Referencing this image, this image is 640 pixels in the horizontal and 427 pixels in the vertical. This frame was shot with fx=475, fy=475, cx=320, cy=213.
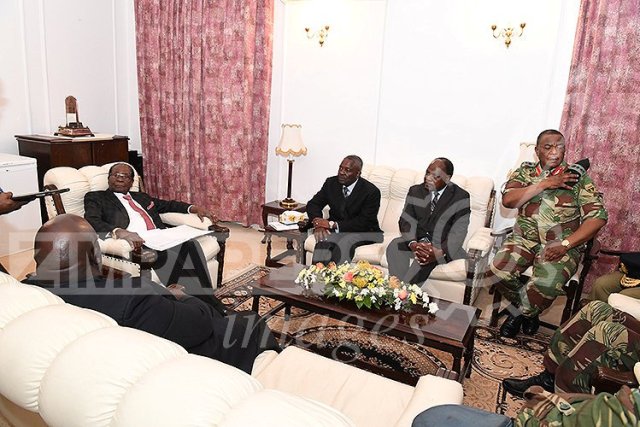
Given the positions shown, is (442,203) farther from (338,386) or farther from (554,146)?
(338,386)

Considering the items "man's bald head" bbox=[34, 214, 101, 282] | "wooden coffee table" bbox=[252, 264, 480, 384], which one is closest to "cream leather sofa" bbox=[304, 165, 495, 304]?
"wooden coffee table" bbox=[252, 264, 480, 384]

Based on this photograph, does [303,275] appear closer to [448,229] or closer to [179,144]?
[448,229]

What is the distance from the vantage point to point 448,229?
3646 mm

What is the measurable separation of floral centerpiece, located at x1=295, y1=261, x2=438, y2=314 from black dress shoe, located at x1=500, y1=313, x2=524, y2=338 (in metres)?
0.87

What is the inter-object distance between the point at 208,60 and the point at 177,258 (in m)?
2.71

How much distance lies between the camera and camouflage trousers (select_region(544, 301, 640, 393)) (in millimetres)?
2094

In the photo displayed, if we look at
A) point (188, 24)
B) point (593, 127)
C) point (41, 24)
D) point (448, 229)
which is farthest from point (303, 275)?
point (41, 24)

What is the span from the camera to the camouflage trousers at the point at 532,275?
317 centimetres

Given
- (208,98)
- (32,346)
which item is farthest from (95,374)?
(208,98)

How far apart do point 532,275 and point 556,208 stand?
483mm

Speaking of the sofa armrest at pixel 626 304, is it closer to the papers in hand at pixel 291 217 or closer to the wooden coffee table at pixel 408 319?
the wooden coffee table at pixel 408 319

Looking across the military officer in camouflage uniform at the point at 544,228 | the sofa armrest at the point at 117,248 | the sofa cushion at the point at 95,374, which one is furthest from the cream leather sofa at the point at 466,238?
the sofa cushion at the point at 95,374

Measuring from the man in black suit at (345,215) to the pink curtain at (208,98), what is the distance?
55.0 inches

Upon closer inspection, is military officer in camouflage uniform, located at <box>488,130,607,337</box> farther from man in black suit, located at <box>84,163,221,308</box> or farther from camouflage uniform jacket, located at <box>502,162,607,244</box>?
man in black suit, located at <box>84,163,221,308</box>
